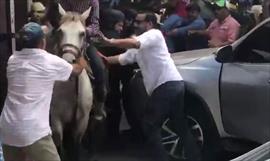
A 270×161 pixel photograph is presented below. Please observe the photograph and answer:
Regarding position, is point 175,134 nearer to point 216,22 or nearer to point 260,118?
point 260,118

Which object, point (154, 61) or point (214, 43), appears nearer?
point (154, 61)

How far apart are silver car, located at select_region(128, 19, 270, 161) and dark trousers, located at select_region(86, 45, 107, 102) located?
85cm

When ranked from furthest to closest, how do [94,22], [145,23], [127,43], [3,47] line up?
[3,47], [94,22], [145,23], [127,43]

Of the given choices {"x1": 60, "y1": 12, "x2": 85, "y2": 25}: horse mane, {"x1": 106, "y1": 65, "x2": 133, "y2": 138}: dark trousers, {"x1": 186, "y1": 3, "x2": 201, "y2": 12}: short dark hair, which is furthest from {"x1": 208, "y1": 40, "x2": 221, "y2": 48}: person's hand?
{"x1": 60, "y1": 12, "x2": 85, "y2": 25}: horse mane

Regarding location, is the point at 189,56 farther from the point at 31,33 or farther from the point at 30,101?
the point at 30,101

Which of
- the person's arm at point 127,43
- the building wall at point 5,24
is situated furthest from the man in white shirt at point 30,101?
the building wall at point 5,24

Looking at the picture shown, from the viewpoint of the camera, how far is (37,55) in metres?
6.47

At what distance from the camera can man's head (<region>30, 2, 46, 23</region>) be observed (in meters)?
9.78

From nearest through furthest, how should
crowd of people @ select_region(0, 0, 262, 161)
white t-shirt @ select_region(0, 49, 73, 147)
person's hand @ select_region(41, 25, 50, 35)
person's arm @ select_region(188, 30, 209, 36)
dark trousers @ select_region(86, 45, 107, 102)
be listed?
white t-shirt @ select_region(0, 49, 73, 147) → crowd of people @ select_region(0, 0, 262, 161) → person's hand @ select_region(41, 25, 50, 35) → dark trousers @ select_region(86, 45, 107, 102) → person's arm @ select_region(188, 30, 209, 36)

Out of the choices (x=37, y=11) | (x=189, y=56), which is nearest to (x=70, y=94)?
(x=189, y=56)

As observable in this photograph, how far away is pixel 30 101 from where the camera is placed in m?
6.41

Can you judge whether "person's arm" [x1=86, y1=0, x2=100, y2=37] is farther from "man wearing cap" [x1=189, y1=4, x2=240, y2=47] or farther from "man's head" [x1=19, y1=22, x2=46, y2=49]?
"man wearing cap" [x1=189, y1=4, x2=240, y2=47]

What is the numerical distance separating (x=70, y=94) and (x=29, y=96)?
1.55m

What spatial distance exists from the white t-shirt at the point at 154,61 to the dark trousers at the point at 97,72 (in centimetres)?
63
